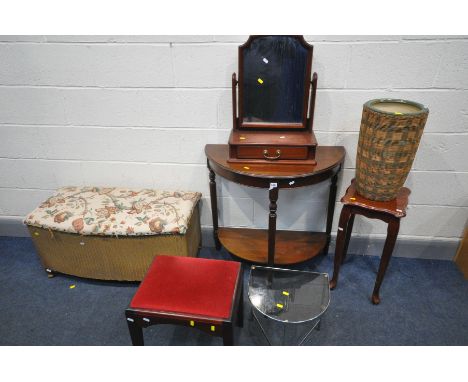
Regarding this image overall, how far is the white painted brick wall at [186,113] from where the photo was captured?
69.6 inches

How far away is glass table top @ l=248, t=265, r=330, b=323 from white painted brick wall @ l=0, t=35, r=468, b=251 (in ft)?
2.03

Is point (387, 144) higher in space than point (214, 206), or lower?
higher

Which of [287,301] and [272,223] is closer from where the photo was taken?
[287,301]

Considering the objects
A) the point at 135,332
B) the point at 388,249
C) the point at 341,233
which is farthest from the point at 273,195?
the point at 135,332

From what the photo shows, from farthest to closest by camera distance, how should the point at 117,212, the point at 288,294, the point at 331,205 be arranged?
the point at 331,205 < the point at 117,212 < the point at 288,294

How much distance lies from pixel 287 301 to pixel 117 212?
1063 millimetres

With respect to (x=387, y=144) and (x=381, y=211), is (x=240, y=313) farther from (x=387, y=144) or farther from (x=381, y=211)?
(x=387, y=144)

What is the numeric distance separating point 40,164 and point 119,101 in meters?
0.75

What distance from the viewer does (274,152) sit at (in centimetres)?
174

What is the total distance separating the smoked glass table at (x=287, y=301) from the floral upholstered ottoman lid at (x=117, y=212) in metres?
0.52

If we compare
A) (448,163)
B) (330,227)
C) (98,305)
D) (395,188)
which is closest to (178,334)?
(98,305)

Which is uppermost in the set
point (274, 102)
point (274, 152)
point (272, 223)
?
point (274, 102)

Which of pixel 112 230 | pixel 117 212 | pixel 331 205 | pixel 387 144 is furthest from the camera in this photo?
pixel 331 205

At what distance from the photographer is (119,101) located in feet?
6.50
